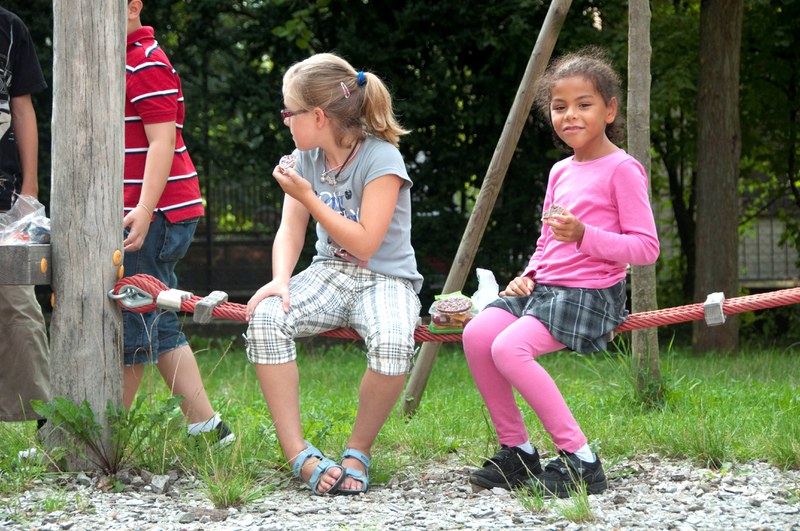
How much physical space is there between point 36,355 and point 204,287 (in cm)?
652

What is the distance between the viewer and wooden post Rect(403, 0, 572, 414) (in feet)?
15.1

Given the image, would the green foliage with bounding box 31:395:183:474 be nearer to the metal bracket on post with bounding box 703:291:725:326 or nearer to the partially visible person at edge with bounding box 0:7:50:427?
the partially visible person at edge with bounding box 0:7:50:427

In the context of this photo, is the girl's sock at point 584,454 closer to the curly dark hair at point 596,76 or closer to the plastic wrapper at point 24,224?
the curly dark hair at point 596,76

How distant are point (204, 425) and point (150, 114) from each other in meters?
1.16

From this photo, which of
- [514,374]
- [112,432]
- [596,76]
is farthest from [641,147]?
[112,432]

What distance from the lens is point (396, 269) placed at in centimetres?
368

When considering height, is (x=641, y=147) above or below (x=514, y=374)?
above

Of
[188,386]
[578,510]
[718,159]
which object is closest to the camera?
[578,510]

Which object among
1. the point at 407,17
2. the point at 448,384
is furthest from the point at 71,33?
the point at 407,17

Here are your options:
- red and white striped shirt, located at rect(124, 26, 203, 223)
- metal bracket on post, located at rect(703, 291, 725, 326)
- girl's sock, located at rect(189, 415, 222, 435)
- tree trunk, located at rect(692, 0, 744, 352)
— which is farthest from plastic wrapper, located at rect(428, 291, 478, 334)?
tree trunk, located at rect(692, 0, 744, 352)

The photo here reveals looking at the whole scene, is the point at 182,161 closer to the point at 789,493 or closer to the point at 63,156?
the point at 63,156

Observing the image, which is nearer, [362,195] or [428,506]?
[428,506]

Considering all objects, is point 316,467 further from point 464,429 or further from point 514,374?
point 464,429

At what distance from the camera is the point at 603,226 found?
11.4 ft
